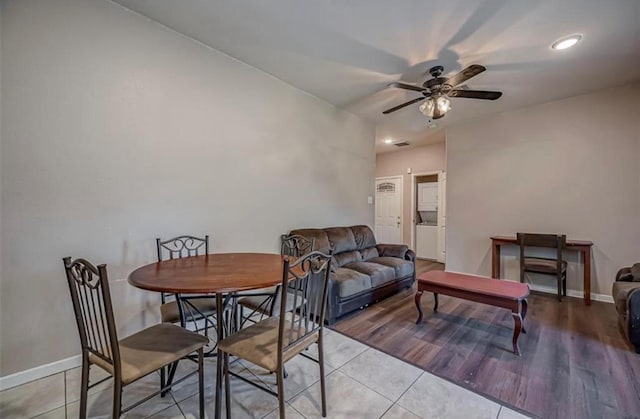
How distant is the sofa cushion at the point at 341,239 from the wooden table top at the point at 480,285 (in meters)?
1.24

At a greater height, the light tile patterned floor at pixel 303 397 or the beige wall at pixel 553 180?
the beige wall at pixel 553 180

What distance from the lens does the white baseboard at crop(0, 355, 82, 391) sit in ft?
5.91

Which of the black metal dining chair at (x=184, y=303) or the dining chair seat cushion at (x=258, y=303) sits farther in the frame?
the dining chair seat cushion at (x=258, y=303)

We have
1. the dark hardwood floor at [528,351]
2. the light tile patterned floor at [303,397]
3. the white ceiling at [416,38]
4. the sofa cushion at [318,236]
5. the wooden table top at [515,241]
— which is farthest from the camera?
the wooden table top at [515,241]

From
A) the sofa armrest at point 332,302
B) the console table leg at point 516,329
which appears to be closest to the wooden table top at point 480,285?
the console table leg at point 516,329

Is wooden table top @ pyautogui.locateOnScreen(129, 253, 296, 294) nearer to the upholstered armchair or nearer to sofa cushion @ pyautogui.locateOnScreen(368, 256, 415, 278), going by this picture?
sofa cushion @ pyautogui.locateOnScreen(368, 256, 415, 278)

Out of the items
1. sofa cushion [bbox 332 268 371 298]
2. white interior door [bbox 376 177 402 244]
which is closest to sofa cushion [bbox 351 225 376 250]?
sofa cushion [bbox 332 268 371 298]

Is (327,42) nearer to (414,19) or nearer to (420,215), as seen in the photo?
(414,19)

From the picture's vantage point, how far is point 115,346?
1219 mm

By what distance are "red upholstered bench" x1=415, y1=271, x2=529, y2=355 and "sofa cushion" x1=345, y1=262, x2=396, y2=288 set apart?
1.92 feet

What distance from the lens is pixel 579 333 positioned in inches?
105

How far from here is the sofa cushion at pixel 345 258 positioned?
3651 millimetres

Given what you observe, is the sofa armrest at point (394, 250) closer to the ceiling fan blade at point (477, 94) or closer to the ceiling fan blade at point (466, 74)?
the ceiling fan blade at point (477, 94)

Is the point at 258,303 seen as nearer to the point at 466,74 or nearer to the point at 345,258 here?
the point at 345,258
